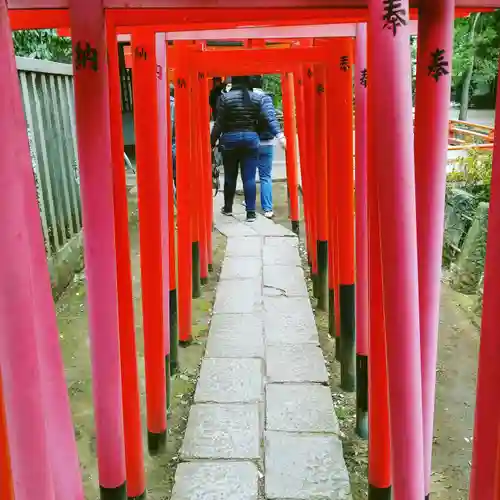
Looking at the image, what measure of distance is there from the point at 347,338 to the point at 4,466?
8.01 ft

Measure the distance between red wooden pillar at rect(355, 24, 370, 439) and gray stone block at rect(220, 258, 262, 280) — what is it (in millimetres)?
2605

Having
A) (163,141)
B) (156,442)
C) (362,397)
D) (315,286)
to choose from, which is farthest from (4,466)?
(315,286)

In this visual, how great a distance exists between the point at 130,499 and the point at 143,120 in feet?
5.06

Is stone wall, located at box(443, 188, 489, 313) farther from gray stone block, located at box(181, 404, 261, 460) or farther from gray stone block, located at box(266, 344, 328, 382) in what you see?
gray stone block, located at box(181, 404, 261, 460)

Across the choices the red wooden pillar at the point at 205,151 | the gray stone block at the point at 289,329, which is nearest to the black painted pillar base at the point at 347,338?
the gray stone block at the point at 289,329

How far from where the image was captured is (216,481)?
2.64 metres

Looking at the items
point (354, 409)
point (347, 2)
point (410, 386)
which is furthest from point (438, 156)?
point (354, 409)

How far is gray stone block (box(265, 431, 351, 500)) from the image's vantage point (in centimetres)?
255

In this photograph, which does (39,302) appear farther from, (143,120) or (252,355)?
(252,355)

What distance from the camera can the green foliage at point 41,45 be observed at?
5.81 metres

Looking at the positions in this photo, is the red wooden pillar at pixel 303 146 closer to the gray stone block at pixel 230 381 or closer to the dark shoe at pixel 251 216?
the gray stone block at pixel 230 381

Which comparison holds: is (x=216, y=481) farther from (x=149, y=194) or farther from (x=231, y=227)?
(x=231, y=227)

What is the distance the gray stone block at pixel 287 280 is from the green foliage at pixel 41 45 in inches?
120

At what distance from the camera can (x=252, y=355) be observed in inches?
153
